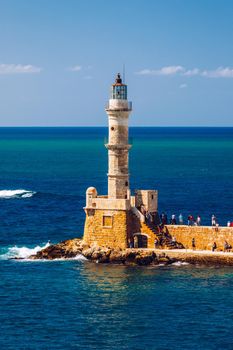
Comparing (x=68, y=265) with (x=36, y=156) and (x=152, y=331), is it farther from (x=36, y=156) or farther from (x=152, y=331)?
(x=36, y=156)

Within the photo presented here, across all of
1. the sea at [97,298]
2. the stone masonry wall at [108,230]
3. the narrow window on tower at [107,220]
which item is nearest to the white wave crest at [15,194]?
the sea at [97,298]

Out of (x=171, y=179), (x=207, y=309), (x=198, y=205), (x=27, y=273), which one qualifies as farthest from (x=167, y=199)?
(x=207, y=309)

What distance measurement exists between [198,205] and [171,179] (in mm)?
29712

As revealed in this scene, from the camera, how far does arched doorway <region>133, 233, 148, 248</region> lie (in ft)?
190

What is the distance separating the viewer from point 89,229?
5869 cm

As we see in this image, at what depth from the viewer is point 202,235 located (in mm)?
56844

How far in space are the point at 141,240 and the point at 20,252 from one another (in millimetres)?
7951

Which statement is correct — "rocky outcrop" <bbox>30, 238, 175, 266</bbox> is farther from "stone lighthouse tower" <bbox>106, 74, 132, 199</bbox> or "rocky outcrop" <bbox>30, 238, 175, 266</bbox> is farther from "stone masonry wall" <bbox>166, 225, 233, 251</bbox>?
"stone lighthouse tower" <bbox>106, 74, 132, 199</bbox>

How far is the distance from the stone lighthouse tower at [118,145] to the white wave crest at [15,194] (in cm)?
3700

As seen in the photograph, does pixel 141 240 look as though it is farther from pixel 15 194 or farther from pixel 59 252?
pixel 15 194

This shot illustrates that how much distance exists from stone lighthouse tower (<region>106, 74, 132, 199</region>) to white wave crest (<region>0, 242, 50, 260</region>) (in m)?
5.94

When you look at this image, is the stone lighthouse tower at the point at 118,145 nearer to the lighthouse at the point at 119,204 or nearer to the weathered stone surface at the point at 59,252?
the lighthouse at the point at 119,204

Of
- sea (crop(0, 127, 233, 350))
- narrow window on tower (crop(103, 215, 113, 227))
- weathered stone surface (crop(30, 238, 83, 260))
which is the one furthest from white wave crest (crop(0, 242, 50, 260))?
narrow window on tower (crop(103, 215, 113, 227))

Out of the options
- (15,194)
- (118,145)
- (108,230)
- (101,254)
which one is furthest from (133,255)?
(15,194)
